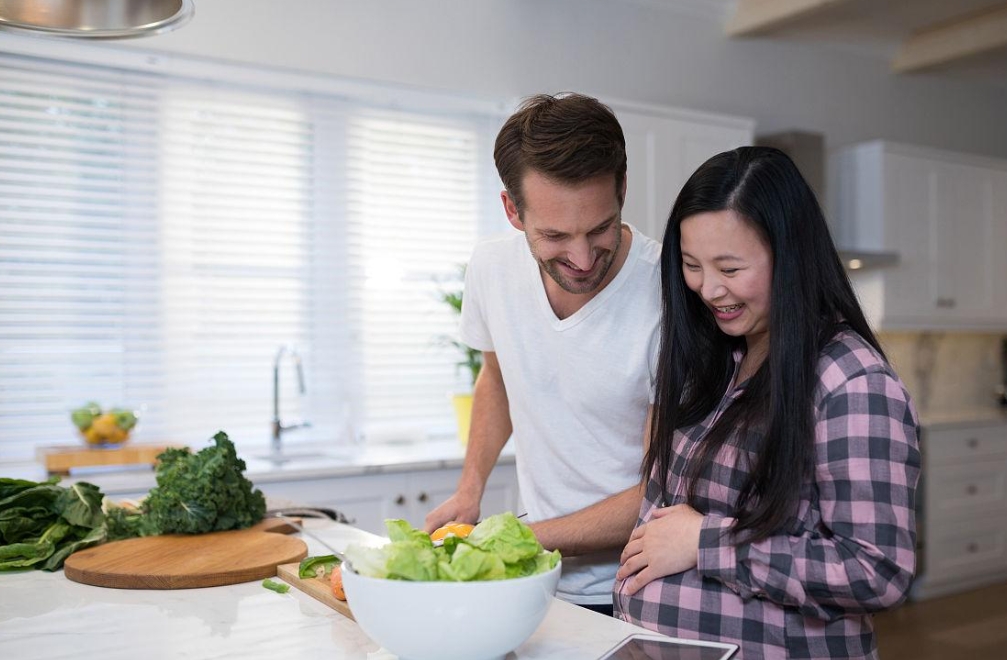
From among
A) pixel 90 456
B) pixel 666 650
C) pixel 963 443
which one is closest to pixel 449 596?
pixel 666 650

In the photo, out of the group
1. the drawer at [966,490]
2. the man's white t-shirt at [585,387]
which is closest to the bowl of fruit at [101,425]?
the man's white t-shirt at [585,387]

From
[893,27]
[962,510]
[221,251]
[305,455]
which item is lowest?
[962,510]

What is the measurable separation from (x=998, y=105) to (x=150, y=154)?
209 inches

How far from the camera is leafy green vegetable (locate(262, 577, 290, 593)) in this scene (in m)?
1.55

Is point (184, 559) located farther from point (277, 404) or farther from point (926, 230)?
point (926, 230)

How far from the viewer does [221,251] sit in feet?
12.6

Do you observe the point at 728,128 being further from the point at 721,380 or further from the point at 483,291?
the point at 721,380

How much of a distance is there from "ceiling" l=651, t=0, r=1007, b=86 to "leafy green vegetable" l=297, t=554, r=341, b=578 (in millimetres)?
3686

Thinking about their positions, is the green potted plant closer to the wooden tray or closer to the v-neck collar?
the wooden tray

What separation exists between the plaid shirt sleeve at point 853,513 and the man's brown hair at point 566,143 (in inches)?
21.8

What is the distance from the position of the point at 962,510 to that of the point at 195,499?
14.7ft

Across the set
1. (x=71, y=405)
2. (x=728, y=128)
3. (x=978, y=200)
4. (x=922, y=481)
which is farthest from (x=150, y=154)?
(x=978, y=200)

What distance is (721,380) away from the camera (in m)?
1.62

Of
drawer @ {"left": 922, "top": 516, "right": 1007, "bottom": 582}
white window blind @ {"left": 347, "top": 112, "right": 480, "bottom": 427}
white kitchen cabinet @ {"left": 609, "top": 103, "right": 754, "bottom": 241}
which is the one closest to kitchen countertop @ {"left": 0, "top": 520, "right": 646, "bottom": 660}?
white window blind @ {"left": 347, "top": 112, "right": 480, "bottom": 427}
